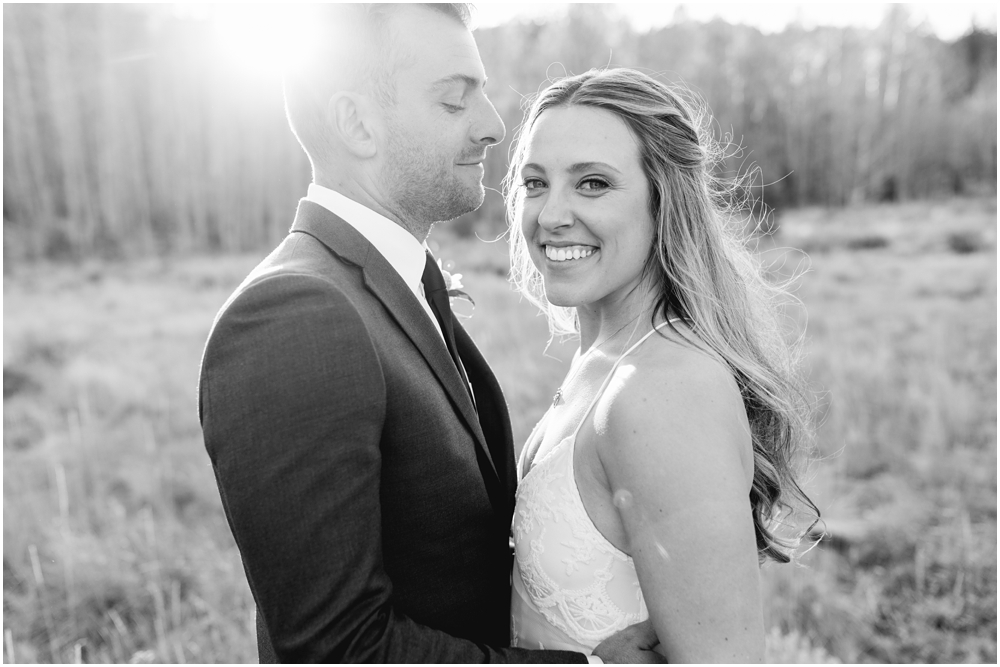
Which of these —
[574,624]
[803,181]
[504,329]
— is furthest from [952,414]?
[803,181]

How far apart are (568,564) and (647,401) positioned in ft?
1.71

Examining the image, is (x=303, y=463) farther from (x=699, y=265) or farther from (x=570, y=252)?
(x=699, y=265)

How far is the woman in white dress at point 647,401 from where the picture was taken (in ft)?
5.93

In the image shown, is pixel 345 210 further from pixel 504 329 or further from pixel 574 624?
pixel 504 329

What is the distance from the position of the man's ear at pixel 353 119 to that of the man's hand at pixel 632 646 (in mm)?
1521

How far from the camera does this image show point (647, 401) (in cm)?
189

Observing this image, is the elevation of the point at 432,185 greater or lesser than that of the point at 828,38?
lesser

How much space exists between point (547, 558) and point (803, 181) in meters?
37.3

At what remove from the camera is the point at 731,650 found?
183cm

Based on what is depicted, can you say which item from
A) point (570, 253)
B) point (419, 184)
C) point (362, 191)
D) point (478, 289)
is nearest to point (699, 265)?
point (570, 253)

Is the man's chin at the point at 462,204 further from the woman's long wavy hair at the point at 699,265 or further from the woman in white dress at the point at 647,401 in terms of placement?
the woman's long wavy hair at the point at 699,265

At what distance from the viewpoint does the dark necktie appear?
7.43 ft

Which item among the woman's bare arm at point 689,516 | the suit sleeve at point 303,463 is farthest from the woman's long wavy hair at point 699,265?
the suit sleeve at point 303,463

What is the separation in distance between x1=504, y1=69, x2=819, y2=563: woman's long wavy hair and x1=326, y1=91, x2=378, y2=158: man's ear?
523 mm
